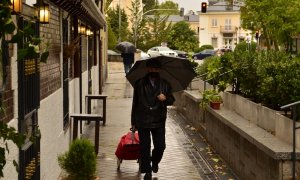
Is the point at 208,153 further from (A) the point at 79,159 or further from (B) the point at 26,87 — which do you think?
(B) the point at 26,87

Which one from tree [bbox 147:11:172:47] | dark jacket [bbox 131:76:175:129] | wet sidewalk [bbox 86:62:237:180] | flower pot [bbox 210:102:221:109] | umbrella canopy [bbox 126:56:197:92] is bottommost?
wet sidewalk [bbox 86:62:237:180]

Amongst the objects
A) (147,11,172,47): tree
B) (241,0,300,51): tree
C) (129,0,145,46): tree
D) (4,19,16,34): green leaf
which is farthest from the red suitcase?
(147,11,172,47): tree

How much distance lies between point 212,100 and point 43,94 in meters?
5.58

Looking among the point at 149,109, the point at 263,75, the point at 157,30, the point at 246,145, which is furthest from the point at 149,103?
the point at 157,30

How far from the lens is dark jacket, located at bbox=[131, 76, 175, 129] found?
866 centimetres

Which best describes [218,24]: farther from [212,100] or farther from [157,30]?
[212,100]

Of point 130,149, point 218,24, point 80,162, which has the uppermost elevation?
point 218,24

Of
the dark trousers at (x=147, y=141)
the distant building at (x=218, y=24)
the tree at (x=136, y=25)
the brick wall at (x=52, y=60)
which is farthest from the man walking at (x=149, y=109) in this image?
the distant building at (x=218, y=24)

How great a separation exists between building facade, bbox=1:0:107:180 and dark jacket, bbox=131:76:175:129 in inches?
46.1

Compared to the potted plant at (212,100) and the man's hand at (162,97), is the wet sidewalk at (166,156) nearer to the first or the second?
the potted plant at (212,100)

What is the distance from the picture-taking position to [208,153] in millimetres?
11688

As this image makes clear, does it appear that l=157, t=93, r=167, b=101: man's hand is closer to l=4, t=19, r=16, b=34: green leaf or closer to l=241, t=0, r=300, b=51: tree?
l=4, t=19, r=16, b=34: green leaf

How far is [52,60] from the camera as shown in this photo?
8.59 meters

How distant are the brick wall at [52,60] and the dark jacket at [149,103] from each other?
121 centimetres
